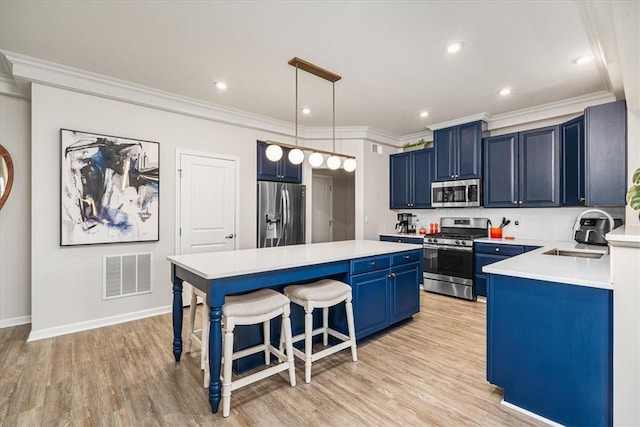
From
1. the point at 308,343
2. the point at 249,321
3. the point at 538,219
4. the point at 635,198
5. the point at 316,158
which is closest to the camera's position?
the point at 635,198

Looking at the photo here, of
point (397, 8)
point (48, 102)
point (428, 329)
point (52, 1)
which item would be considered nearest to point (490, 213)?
point (428, 329)

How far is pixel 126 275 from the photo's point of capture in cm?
354

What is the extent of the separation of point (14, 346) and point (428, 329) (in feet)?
13.4

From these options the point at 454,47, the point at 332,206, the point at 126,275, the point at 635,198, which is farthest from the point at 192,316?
the point at 332,206

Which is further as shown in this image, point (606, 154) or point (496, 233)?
point (496, 233)

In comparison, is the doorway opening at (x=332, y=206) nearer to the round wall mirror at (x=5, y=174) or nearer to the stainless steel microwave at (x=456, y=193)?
the stainless steel microwave at (x=456, y=193)

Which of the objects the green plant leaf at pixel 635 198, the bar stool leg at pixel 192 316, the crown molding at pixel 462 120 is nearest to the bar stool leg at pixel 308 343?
the bar stool leg at pixel 192 316

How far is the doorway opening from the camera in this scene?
6.82 m

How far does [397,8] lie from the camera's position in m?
2.13

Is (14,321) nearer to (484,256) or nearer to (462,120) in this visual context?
(484,256)

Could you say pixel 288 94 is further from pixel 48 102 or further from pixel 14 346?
pixel 14 346

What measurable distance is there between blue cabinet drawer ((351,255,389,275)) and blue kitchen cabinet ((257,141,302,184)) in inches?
96.4

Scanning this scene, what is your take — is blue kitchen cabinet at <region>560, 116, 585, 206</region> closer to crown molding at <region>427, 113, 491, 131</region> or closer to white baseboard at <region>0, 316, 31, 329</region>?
crown molding at <region>427, 113, 491, 131</region>

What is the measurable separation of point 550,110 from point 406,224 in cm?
271
